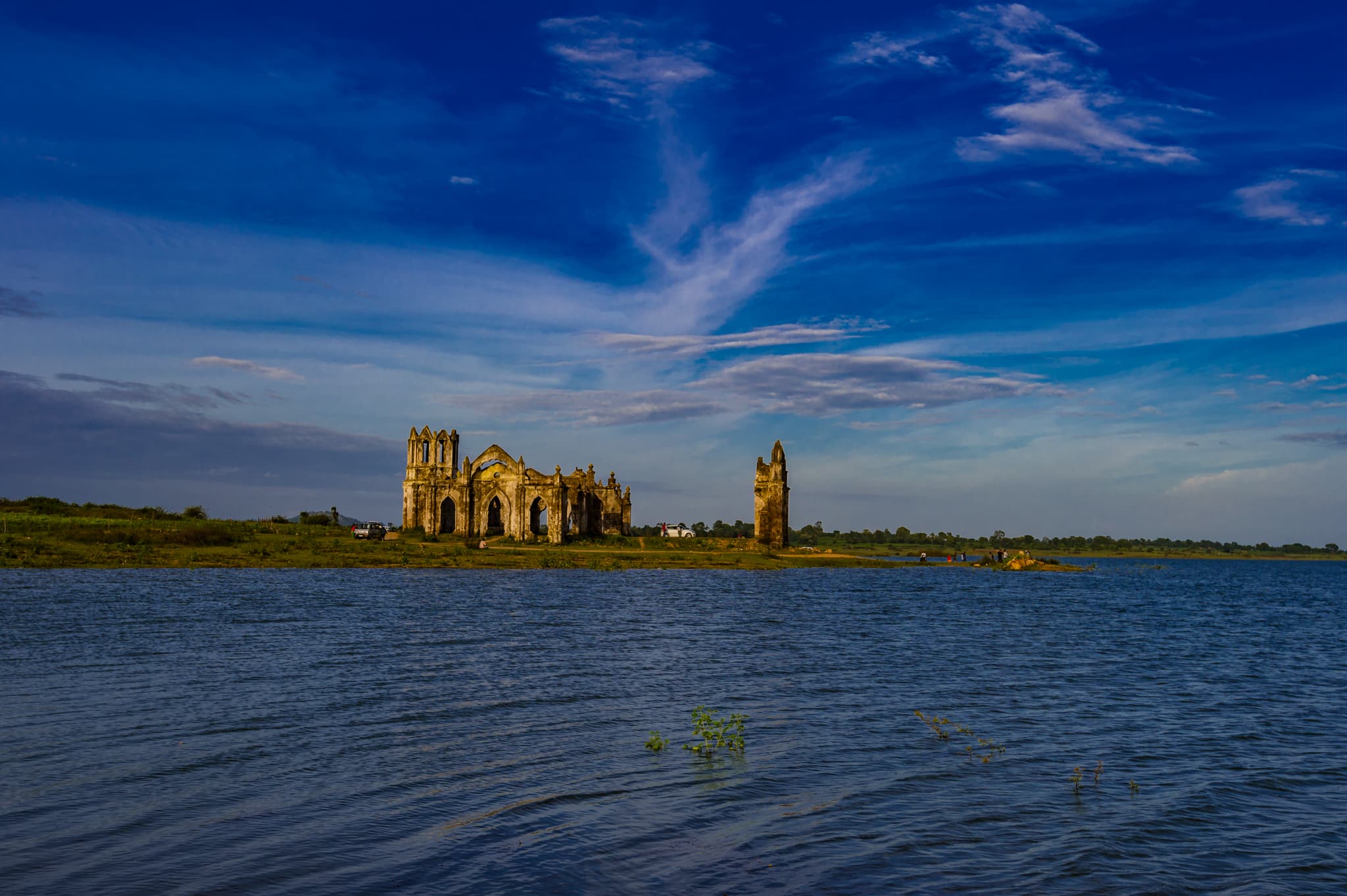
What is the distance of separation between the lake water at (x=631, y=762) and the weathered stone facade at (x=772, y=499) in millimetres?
71873

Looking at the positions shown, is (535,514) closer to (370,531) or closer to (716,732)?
(370,531)

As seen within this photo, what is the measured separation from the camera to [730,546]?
117 meters

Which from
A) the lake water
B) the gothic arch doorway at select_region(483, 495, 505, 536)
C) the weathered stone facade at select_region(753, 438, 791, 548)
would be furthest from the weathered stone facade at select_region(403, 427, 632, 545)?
the lake water

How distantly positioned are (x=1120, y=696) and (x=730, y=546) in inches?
3571

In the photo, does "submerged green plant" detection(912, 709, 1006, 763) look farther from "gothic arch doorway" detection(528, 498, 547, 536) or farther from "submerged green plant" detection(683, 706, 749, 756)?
"gothic arch doorway" detection(528, 498, 547, 536)

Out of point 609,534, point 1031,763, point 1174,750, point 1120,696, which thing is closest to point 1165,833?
point 1031,763

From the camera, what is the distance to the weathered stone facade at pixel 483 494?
108938 millimetres

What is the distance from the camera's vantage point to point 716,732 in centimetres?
2011

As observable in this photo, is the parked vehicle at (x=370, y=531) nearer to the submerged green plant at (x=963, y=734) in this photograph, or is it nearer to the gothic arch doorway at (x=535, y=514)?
the gothic arch doorway at (x=535, y=514)

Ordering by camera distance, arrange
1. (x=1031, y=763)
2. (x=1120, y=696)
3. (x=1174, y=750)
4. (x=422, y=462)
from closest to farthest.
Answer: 1. (x=1031, y=763)
2. (x=1174, y=750)
3. (x=1120, y=696)
4. (x=422, y=462)

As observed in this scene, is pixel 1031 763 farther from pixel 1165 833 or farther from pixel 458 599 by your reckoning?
pixel 458 599

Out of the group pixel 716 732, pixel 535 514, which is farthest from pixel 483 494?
pixel 716 732

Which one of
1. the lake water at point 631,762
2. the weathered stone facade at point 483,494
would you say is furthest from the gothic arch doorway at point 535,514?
the lake water at point 631,762

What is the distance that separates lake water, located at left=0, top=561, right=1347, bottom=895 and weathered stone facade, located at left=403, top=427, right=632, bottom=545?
67825 mm
